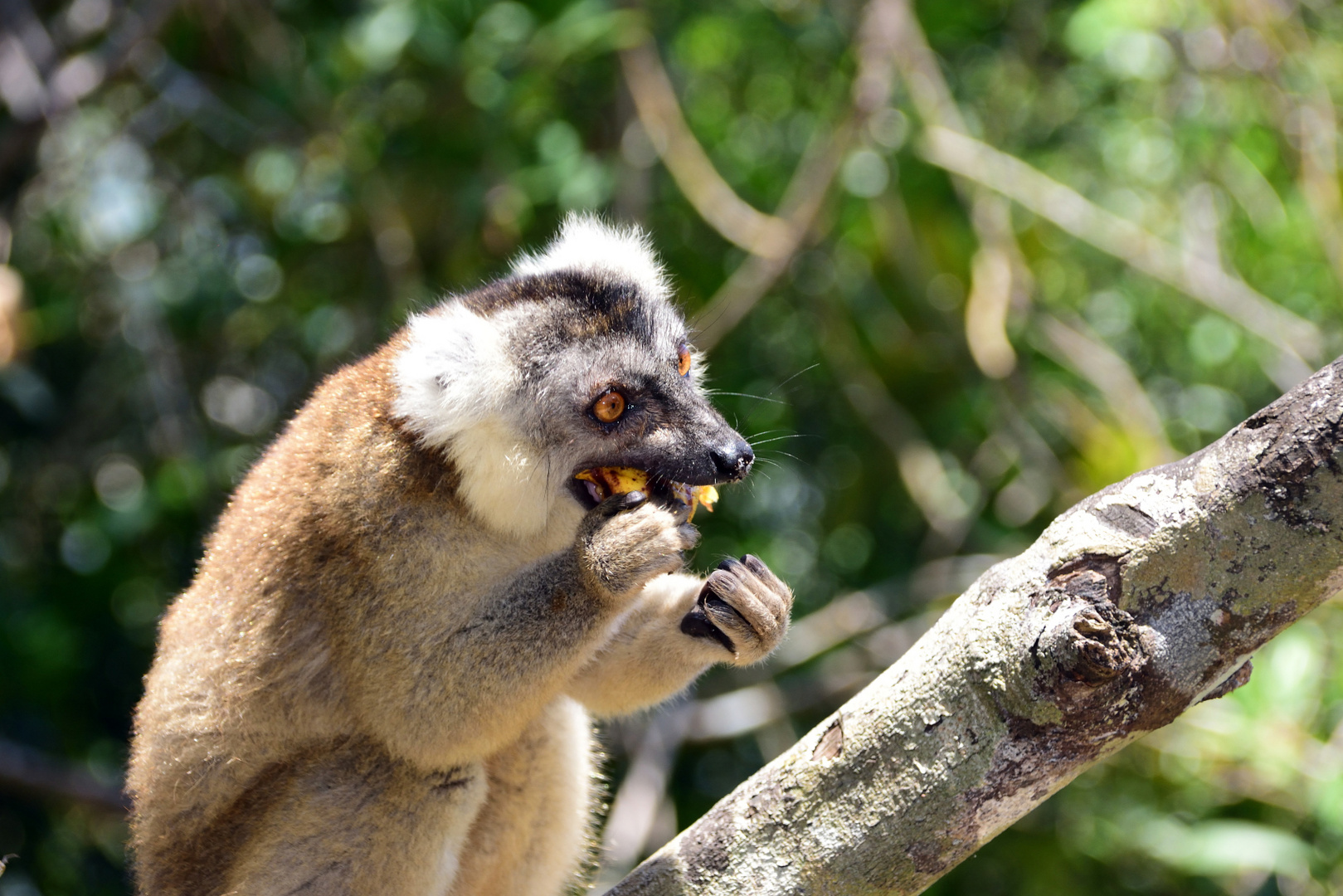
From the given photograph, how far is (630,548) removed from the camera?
11.0ft

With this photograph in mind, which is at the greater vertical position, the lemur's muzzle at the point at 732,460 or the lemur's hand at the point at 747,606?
the lemur's muzzle at the point at 732,460

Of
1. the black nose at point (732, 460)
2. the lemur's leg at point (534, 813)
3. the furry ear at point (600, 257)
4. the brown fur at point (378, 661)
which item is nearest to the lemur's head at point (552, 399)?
the black nose at point (732, 460)

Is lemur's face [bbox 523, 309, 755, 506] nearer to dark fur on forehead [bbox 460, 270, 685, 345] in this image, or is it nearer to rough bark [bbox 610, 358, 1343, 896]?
dark fur on forehead [bbox 460, 270, 685, 345]

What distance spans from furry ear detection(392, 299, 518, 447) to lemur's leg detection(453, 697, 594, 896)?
1148mm

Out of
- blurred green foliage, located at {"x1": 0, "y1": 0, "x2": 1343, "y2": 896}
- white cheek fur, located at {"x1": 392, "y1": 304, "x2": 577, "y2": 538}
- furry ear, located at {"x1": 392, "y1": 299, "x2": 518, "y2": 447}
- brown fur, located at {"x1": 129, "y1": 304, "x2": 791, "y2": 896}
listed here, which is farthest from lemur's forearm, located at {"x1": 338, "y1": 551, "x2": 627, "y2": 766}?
blurred green foliage, located at {"x1": 0, "y1": 0, "x2": 1343, "y2": 896}

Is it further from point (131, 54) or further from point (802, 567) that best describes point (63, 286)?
point (802, 567)

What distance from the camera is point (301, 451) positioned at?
3.88 metres

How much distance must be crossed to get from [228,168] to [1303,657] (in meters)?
7.44

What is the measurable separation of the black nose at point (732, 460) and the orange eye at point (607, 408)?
37 cm

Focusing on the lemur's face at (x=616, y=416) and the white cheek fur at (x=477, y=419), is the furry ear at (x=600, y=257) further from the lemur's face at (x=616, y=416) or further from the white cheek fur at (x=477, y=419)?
the white cheek fur at (x=477, y=419)

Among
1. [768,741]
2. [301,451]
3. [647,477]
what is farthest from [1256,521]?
[768,741]

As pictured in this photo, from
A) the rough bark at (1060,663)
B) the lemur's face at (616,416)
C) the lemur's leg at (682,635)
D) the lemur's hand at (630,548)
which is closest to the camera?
the rough bark at (1060,663)

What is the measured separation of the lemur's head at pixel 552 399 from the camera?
3.67 metres

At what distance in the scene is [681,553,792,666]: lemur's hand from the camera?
138 inches
